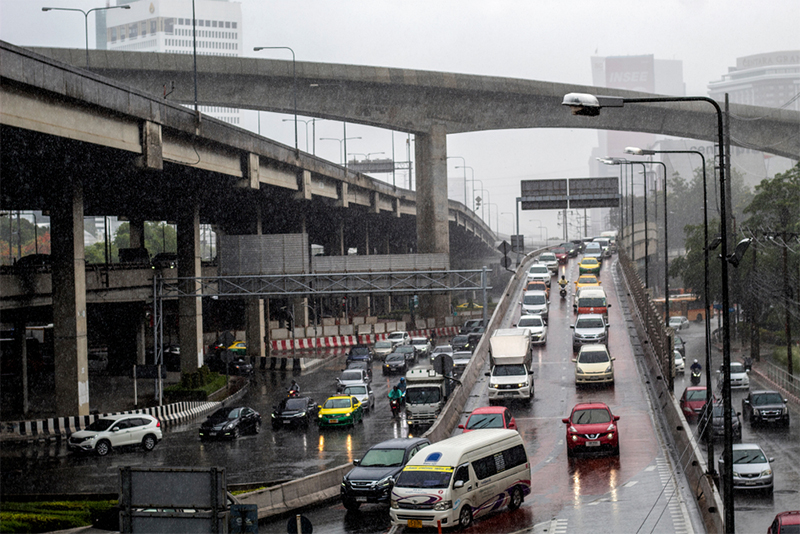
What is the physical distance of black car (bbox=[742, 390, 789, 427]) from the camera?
38344mm

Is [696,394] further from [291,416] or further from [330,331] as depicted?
[330,331]

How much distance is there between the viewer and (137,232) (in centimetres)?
7625

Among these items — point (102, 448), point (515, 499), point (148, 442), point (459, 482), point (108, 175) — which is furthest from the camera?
point (108, 175)

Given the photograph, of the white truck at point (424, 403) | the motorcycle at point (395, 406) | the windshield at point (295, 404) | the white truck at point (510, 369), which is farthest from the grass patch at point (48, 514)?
the motorcycle at point (395, 406)

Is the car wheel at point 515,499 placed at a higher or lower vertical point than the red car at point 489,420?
lower

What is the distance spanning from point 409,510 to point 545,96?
5276 cm

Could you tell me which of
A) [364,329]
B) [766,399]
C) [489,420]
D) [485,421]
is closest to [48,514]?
[485,421]

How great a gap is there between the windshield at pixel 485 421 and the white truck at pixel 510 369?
7405mm

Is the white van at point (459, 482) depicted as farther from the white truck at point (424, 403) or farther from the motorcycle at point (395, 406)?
the motorcycle at point (395, 406)

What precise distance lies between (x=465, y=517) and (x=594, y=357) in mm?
20394

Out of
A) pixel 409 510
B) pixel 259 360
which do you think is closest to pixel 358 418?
pixel 409 510

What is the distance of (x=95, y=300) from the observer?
49156 millimetres

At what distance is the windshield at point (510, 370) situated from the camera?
121 ft

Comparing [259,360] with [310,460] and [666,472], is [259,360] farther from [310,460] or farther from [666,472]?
[666,472]
